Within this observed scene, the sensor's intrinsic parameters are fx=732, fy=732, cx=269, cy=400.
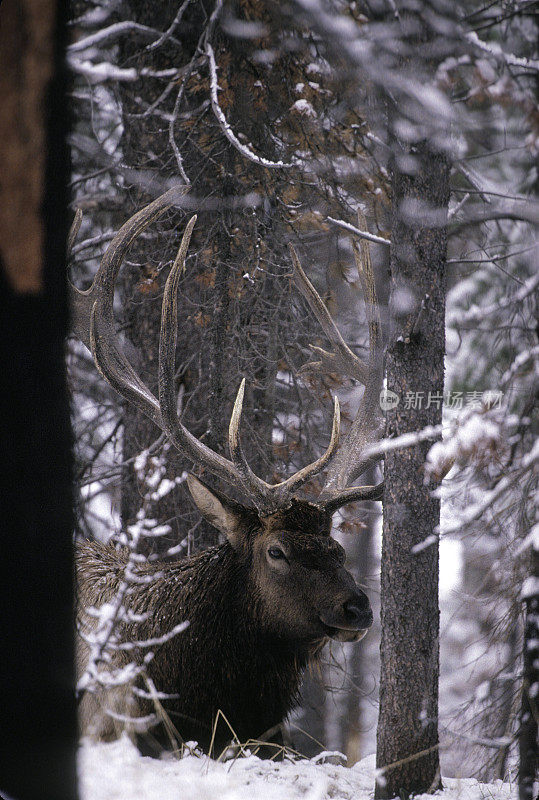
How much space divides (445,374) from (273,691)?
1.62 m

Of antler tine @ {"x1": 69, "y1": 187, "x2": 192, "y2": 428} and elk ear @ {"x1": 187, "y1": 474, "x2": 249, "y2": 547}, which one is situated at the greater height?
antler tine @ {"x1": 69, "y1": 187, "x2": 192, "y2": 428}

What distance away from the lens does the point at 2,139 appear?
2074mm

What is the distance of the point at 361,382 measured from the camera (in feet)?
11.9

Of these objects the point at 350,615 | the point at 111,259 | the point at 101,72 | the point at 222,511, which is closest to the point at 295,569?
the point at 350,615

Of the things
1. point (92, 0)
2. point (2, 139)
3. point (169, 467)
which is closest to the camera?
point (2, 139)

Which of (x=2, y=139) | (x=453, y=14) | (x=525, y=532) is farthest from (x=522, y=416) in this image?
(x=2, y=139)

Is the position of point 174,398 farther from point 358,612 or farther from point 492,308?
point 492,308

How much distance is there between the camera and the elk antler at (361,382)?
3.29 meters

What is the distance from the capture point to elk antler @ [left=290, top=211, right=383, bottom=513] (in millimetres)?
3293

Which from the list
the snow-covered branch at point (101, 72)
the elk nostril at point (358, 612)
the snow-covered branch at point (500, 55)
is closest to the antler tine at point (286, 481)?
the elk nostril at point (358, 612)

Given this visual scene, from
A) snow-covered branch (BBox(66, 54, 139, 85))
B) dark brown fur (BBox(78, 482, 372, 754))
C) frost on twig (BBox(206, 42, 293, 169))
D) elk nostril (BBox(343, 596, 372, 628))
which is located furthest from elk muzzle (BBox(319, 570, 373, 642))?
snow-covered branch (BBox(66, 54, 139, 85))

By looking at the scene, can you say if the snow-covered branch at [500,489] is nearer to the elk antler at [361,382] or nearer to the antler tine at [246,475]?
the elk antler at [361,382]

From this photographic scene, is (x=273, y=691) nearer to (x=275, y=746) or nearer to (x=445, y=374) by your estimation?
(x=275, y=746)

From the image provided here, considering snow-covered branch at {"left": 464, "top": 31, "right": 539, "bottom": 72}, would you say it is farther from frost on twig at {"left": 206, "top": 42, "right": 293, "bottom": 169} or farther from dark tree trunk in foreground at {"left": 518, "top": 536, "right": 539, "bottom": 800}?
dark tree trunk in foreground at {"left": 518, "top": 536, "right": 539, "bottom": 800}
